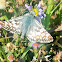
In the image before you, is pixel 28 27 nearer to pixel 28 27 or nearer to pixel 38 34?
pixel 28 27

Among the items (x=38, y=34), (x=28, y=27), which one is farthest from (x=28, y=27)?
(x=38, y=34)

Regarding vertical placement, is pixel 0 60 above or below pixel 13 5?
below

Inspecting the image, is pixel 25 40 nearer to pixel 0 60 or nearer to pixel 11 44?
pixel 11 44

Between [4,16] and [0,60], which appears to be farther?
[4,16]

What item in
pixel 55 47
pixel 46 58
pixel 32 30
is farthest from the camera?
pixel 55 47

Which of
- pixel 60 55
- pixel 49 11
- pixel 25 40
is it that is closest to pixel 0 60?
pixel 25 40
